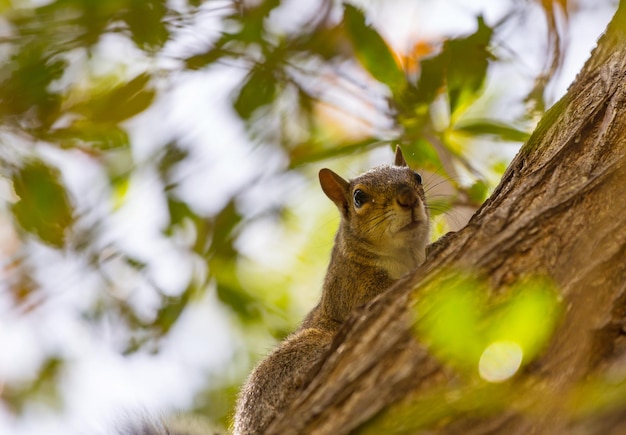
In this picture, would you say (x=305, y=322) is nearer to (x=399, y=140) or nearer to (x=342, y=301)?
(x=342, y=301)

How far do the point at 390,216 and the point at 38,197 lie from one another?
1698 millimetres

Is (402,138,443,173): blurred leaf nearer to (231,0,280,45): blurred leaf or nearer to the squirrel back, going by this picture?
the squirrel back

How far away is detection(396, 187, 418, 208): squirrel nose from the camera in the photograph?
3576 millimetres

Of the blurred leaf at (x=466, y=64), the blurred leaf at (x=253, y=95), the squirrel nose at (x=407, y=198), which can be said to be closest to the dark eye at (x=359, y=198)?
the squirrel nose at (x=407, y=198)

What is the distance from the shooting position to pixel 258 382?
3020mm

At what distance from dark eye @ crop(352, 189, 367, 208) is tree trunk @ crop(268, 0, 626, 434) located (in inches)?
55.6

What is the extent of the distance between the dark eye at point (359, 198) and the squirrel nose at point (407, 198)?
0.25 m

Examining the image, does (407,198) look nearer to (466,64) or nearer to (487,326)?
(466,64)

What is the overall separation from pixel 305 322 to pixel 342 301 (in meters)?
0.31

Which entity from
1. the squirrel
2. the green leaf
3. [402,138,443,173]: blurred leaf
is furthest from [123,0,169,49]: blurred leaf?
the squirrel

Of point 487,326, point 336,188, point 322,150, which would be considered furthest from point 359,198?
point 487,326

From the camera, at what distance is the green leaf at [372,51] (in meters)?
3.10

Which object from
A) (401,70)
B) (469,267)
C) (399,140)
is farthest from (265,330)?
(469,267)

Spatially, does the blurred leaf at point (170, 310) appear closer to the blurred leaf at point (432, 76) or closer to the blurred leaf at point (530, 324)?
the blurred leaf at point (432, 76)
